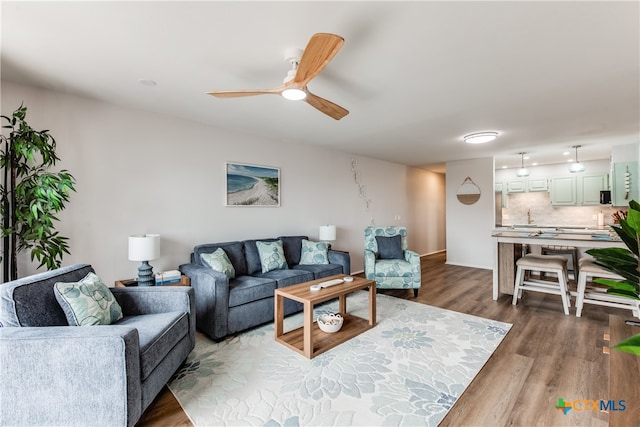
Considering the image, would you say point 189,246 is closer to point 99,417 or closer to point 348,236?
point 99,417

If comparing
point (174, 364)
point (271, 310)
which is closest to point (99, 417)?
point (174, 364)

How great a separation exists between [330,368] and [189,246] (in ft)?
7.50

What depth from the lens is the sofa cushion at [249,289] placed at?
2.88 metres

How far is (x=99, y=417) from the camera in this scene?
5.00 feet

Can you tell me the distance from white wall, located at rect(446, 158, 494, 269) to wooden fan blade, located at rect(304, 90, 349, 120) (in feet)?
15.9

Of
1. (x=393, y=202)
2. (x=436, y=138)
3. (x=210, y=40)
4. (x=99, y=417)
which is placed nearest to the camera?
(x=99, y=417)

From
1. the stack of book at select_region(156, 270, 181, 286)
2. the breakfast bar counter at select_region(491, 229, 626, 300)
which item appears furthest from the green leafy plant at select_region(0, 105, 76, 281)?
the breakfast bar counter at select_region(491, 229, 626, 300)

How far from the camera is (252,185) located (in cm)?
416

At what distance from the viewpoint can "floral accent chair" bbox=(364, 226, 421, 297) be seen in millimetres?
4082

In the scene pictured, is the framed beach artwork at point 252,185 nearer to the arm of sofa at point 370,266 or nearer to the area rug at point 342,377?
the arm of sofa at point 370,266

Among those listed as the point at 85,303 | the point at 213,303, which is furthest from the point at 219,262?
the point at 85,303

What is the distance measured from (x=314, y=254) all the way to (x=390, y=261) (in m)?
Answer: 1.17

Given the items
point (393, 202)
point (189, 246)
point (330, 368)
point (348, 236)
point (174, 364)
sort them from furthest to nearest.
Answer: point (393, 202)
point (348, 236)
point (189, 246)
point (330, 368)
point (174, 364)

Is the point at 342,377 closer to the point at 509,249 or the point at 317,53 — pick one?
the point at 317,53
